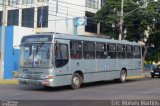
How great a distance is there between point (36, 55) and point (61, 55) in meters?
1.32

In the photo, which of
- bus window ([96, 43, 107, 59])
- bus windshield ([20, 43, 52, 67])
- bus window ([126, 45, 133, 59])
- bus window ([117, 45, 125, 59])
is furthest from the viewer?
bus window ([126, 45, 133, 59])

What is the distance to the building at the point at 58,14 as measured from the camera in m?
58.0

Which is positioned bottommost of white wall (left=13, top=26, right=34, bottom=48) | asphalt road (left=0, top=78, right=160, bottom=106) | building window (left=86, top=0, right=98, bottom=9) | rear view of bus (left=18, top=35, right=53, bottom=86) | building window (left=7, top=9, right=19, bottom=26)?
asphalt road (left=0, top=78, right=160, bottom=106)

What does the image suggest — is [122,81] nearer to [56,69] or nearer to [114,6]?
[56,69]

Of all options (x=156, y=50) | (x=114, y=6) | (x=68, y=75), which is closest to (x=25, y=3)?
(x=114, y=6)

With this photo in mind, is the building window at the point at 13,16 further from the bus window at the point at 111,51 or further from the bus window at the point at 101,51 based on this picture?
the bus window at the point at 101,51

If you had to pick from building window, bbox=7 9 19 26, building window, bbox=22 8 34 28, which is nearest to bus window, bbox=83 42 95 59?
building window, bbox=22 8 34 28

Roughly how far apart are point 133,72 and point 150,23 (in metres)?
17.2

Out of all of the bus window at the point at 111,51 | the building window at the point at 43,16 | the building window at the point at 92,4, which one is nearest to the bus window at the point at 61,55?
the bus window at the point at 111,51

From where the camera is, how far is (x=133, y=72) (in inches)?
1130

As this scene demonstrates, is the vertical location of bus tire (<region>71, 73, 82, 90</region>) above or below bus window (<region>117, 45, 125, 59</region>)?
below

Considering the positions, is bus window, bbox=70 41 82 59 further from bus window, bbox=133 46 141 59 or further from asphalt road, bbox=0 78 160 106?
bus window, bbox=133 46 141 59

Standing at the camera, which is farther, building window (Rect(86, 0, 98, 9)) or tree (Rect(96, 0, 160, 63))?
building window (Rect(86, 0, 98, 9))

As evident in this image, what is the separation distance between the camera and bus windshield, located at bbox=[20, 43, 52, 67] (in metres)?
19.6
